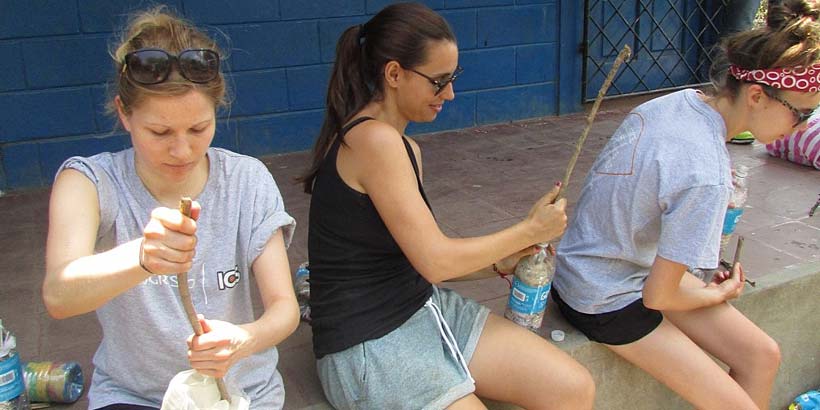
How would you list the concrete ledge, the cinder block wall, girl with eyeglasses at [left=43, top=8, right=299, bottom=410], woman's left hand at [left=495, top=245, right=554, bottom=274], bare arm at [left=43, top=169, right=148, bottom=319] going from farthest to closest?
1. the cinder block wall
2. the concrete ledge
3. woman's left hand at [left=495, top=245, right=554, bottom=274]
4. girl with eyeglasses at [left=43, top=8, right=299, bottom=410]
5. bare arm at [left=43, top=169, right=148, bottom=319]

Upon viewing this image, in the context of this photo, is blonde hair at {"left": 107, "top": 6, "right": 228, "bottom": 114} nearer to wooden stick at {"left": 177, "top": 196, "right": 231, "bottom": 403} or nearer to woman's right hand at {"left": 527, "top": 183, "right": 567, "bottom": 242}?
wooden stick at {"left": 177, "top": 196, "right": 231, "bottom": 403}

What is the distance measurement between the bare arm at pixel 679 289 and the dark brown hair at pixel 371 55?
0.87 metres

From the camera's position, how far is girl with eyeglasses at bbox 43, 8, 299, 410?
1.51 meters

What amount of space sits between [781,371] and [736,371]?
83cm

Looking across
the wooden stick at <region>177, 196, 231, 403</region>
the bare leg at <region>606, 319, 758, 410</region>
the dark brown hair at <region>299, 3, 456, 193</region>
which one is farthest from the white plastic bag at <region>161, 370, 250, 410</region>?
the bare leg at <region>606, 319, 758, 410</region>

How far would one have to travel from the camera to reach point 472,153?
5.14 metres

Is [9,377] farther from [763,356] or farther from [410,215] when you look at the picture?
[763,356]

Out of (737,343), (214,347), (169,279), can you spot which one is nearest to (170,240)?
(214,347)

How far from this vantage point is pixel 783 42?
2133mm

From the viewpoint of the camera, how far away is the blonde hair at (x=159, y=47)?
1.58 meters

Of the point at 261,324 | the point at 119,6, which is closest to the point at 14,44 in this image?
the point at 119,6

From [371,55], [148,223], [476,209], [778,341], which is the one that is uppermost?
[371,55]

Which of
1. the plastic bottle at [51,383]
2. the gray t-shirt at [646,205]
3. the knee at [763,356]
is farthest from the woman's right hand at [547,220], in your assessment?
the plastic bottle at [51,383]

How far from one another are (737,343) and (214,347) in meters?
1.74
